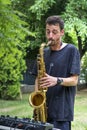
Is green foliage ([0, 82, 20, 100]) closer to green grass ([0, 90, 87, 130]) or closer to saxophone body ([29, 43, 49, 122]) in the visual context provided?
green grass ([0, 90, 87, 130])

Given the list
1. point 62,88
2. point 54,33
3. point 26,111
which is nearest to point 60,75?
point 62,88

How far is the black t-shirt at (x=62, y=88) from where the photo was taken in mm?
3584

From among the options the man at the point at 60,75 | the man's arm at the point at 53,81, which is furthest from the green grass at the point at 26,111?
the man's arm at the point at 53,81

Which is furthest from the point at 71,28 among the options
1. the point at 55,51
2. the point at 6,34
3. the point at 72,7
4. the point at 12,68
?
the point at 55,51

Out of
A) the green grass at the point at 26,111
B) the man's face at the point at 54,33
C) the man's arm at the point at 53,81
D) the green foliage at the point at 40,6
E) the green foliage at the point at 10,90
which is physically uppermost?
the green foliage at the point at 40,6

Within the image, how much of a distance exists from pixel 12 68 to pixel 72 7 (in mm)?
4191

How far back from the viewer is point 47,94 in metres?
3.62

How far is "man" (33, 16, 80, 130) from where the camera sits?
3.57 meters

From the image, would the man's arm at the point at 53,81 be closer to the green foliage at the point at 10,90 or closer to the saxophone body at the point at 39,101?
the saxophone body at the point at 39,101

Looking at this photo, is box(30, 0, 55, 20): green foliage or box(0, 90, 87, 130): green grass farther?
box(30, 0, 55, 20): green foliage

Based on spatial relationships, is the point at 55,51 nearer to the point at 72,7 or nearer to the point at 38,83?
the point at 38,83

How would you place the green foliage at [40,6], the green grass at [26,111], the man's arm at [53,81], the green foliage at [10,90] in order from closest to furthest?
1. the man's arm at [53,81]
2. the green grass at [26,111]
3. the green foliage at [10,90]
4. the green foliage at [40,6]

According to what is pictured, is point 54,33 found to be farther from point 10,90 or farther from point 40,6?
point 40,6

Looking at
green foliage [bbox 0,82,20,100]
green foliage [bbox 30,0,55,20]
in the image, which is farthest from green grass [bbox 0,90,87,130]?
green foliage [bbox 30,0,55,20]
